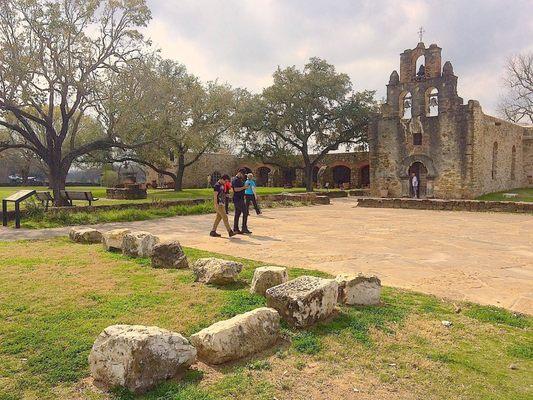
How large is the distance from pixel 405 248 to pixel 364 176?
30050mm

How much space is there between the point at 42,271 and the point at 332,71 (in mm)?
29248

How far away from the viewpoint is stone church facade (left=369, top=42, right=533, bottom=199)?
22.5m

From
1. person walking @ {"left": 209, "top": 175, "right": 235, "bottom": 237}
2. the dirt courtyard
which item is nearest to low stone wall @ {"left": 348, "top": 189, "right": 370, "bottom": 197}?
the dirt courtyard

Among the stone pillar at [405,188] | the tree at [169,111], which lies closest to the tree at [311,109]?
the tree at [169,111]

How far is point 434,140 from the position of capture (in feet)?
76.7

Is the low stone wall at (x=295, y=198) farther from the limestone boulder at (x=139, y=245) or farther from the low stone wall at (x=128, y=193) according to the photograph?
the limestone boulder at (x=139, y=245)

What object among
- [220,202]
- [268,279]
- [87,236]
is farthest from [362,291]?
[87,236]

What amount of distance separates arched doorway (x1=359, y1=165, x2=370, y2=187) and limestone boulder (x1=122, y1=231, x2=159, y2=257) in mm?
31280

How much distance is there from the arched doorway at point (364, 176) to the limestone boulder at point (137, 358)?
3471cm

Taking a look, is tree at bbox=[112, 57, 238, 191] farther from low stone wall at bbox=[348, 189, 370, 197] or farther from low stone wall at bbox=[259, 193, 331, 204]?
low stone wall at bbox=[348, 189, 370, 197]

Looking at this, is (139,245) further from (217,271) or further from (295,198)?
(295,198)

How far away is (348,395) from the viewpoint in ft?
9.14

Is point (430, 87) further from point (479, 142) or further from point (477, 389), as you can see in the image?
point (477, 389)

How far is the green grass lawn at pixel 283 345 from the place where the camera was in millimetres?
2844
